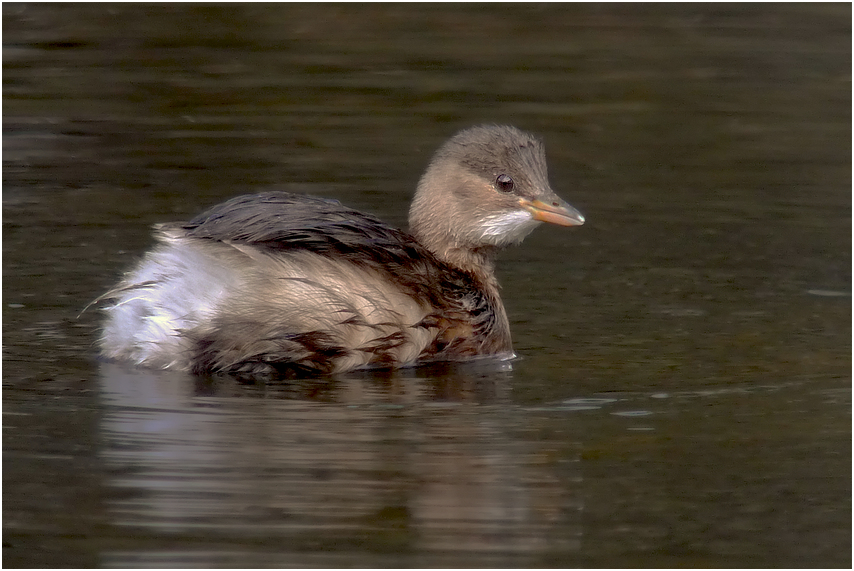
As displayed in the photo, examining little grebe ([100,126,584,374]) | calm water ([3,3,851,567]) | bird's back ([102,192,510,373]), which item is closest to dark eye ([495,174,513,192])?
little grebe ([100,126,584,374])

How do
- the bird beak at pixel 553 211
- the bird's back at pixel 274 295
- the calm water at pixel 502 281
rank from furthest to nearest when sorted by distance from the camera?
the bird beak at pixel 553 211
the bird's back at pixel 274 295
the calm water at pixel 502 281

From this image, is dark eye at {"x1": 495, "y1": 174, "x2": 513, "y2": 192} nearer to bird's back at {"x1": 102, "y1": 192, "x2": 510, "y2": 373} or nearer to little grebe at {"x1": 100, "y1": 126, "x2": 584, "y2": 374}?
little grebe at {"x1": 100, "y1": 126, "x2": 584, "y2": 374}

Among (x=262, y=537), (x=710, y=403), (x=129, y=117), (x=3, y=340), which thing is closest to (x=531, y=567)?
(x=262, y=537)

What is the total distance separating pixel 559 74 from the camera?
41.1ft

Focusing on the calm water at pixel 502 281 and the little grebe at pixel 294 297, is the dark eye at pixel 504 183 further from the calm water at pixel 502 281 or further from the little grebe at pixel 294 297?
the calm water at pixel 502 281

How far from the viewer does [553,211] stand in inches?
270

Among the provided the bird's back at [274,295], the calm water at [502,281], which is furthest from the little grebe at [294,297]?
the calm water at [502,281]

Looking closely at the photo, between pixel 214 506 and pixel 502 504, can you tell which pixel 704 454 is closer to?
pixel 502 504

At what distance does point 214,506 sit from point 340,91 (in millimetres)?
6987

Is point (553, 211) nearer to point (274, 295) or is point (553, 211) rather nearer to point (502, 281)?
point (502, 281)

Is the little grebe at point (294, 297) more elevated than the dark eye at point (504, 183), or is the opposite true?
the dark eye at point (504, 183)

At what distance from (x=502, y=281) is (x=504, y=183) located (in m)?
1.15

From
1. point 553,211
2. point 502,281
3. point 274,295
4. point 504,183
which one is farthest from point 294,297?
point 502,281

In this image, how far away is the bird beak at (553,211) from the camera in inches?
269
